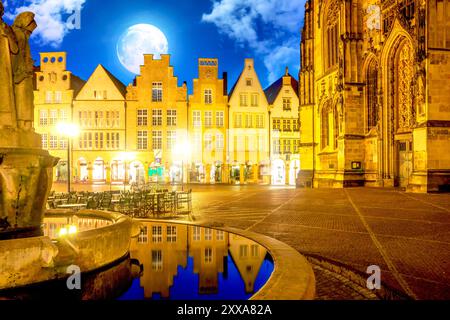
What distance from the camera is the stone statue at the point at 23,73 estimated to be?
4.99 m

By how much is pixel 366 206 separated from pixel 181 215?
669cm

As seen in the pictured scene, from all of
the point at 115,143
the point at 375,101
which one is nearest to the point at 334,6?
the point at 375,101

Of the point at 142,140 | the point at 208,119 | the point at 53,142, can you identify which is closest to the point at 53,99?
the point at 53,142

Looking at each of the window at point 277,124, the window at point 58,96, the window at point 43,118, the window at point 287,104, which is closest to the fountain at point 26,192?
the window at point 277,124

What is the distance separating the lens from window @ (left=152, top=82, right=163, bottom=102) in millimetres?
46500

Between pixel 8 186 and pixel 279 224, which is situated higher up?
pixel 8 186

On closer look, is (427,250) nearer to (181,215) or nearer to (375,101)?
(181,215)

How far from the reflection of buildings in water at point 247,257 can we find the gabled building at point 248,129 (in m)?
39.2

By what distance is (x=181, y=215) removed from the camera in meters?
13.1

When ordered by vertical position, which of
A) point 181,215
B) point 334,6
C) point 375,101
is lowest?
point 181,215

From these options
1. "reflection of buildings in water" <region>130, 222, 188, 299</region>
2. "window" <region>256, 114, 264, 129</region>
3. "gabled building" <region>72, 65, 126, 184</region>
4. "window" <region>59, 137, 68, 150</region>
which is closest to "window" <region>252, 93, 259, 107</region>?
"window" <region>256, 114, 264, 129</region>

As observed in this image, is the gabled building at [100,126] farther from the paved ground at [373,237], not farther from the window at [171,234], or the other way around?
the window at [171,234]

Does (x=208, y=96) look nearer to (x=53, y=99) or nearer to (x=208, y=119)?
(x=208, y=119)

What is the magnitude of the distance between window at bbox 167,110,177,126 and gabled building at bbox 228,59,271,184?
6.23m
